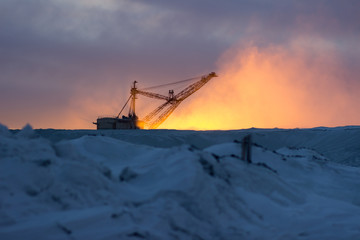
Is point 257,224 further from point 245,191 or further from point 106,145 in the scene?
point 106,145

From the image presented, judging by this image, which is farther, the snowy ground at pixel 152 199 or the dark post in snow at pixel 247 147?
the dark post in snow at pixel 247 147

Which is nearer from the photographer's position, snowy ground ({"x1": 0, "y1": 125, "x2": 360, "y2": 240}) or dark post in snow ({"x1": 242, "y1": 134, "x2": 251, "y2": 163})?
snowy ground ({"x1": 0, "y1": 125, "x2": 360, "y2": 240})

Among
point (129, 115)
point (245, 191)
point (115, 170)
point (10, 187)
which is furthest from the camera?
point (129, 115)

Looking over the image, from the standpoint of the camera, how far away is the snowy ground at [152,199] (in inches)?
244

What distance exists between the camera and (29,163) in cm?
726

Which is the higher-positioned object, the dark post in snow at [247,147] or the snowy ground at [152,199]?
the dark post in snow at [247,147]

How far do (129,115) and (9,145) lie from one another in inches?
1193

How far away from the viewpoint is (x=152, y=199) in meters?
7.10

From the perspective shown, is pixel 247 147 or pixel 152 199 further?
pixel 247 147

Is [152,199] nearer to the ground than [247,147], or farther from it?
nearer to the ground

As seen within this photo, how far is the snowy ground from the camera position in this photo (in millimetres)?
6191

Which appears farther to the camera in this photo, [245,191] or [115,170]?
[115,170]

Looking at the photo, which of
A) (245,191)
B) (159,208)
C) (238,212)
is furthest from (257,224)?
(159,208)

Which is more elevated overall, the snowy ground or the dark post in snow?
the dark post in snow
